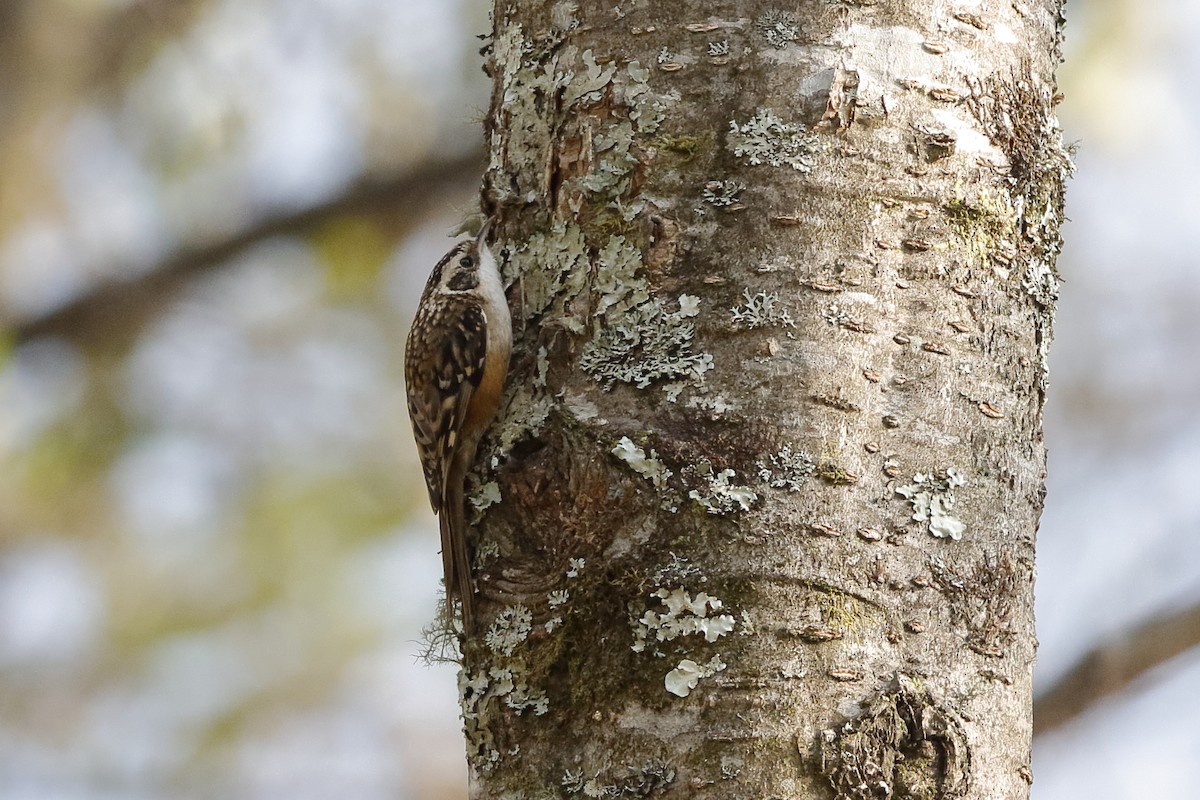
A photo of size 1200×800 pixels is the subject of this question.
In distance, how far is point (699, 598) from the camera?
5.90 ft

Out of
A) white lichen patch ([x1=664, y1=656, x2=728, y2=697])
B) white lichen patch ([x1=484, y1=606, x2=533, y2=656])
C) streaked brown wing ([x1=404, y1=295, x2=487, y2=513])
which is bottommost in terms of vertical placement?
white lichen patch ([x1=664, y1=656, x2=728, y2=697])

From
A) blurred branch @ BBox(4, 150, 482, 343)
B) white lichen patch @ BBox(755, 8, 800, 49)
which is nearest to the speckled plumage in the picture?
white lichen patch @ BBox(755, 8, 800, 49)

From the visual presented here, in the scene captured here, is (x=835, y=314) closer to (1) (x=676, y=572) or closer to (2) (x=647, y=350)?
(2) (x=647, y=350)

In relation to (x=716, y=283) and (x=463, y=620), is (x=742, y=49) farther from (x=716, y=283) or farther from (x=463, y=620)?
(x=463, y=620)

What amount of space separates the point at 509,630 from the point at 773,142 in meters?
0.82

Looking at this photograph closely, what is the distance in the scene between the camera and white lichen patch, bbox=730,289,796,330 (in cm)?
190

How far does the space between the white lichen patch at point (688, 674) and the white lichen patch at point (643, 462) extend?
0.84 feet

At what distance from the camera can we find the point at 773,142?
1.97 metres

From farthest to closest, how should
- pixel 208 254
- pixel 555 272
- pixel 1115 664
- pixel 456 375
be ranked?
pixel 208 254 < pixel 1115 664 < pixel 456 375 < pixel 555 272

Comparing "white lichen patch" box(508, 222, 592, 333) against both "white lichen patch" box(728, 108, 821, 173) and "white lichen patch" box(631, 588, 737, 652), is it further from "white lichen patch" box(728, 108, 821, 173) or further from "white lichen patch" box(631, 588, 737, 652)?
"white lichen patch" box(631, 588, 737, 652)

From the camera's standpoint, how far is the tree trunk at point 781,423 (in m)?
1.75

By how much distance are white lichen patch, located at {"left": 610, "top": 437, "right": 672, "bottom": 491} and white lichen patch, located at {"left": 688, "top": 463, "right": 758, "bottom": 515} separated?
51 millimetres

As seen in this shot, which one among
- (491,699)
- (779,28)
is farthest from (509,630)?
(779,28)

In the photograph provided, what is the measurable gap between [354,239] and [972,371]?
4.47m
